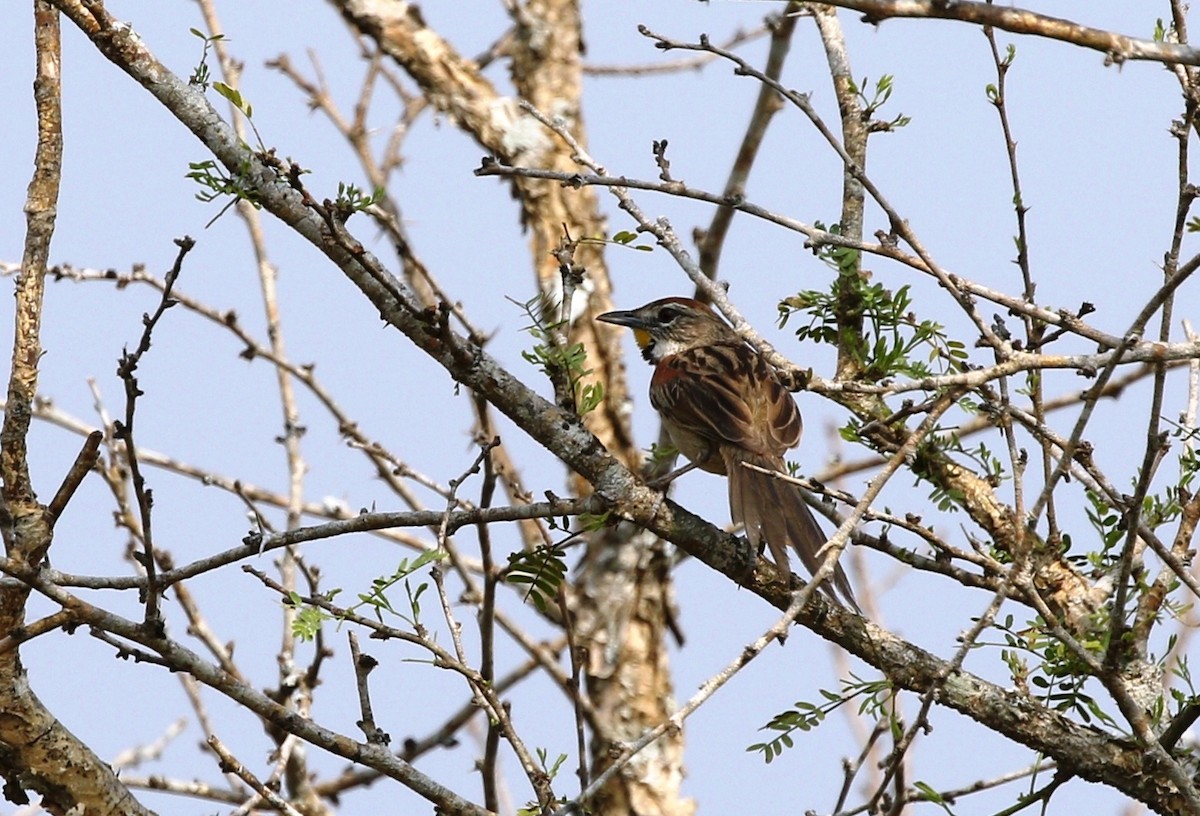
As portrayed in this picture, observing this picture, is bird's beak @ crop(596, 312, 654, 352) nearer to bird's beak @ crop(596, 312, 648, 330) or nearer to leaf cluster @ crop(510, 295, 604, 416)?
bird's beak @ crop(596, 312, 648, 330)

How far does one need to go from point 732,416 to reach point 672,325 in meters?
1.48

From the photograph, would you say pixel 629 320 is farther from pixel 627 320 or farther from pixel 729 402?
pixel 729 402

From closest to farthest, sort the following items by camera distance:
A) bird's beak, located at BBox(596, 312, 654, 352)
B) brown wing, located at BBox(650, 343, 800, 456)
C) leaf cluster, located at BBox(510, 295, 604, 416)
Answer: leaf cluster, located at BBox(510, 295, 604, 416)
brown wing, located at BBox(650, 343, 800, 456)
bird's beak, located at BBox(596, 312, 654, 352)

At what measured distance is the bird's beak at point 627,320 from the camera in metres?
6.96

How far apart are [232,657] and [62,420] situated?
1.82 metres

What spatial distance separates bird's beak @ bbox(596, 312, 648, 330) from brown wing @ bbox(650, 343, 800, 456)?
69 centimetres

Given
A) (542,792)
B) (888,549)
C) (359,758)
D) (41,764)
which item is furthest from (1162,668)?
(41,764)

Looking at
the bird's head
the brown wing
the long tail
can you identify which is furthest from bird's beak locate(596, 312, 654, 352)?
the long tail

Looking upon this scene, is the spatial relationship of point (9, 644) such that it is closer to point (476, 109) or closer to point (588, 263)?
point (588, 263)

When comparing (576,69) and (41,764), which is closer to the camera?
(41,764)

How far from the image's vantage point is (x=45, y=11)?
12.4ft

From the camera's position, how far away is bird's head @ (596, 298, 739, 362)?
698 centimetres

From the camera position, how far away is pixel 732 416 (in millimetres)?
5594

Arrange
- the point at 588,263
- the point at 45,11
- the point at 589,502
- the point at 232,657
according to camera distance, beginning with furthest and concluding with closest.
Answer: the point at 588,263
the point at 232,657
the point at 589,502
the point at 45,11
